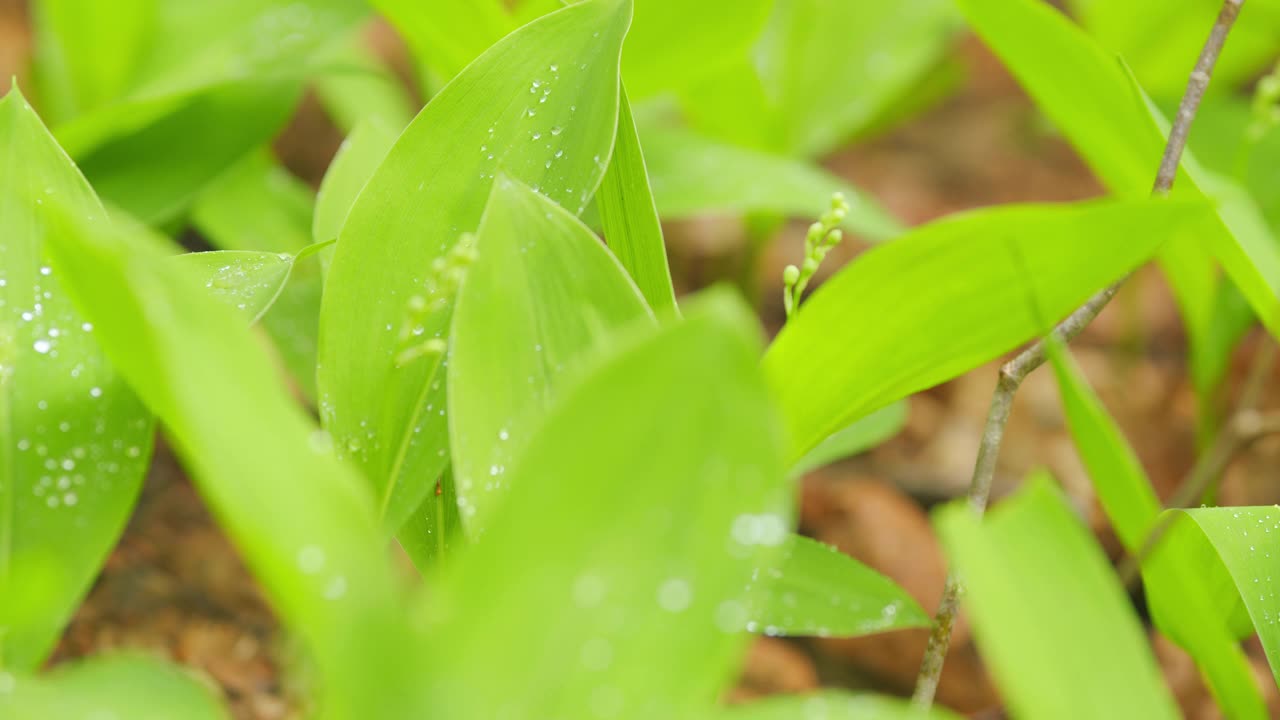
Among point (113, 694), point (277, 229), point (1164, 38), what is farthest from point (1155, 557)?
point (1164, 38)

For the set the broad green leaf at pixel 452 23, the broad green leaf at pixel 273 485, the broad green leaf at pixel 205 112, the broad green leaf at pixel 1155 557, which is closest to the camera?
the broad green leaf at pixel 273 485

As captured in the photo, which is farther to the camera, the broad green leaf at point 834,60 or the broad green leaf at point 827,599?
the broad green leaf at point 834,60

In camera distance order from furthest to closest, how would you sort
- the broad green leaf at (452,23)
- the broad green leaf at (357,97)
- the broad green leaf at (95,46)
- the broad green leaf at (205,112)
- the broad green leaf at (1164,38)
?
the broad green leaf at (1164,38)
the broad green leaf at (357,97)
the broad green leaf at (95,46)
the broad green leaf at (205,112)
the broad green leaf at (452,23)

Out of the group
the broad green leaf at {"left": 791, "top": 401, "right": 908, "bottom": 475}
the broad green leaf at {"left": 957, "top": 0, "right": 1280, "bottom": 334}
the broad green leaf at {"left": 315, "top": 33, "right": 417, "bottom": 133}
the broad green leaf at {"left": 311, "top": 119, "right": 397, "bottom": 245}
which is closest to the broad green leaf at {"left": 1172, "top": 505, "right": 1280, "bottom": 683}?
the broad green leaf at {"left": 957, "top": 0, "right": 1280, "bottom": 334}

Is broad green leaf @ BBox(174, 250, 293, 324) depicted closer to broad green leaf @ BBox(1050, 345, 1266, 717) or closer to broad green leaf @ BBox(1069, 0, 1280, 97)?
broad green leaf @ BBox(1050, 345, 1266, 717)

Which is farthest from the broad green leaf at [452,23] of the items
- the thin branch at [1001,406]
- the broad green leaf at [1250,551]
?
the broad green leaf at [1250,551]

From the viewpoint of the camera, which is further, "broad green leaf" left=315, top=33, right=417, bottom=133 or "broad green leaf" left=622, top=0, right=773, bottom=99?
"broad green leaf" left=315, top=33, right=417, bottom=133

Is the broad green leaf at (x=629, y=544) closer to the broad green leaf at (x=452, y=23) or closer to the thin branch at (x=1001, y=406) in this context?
the thin branch at (x=1001, y=406)

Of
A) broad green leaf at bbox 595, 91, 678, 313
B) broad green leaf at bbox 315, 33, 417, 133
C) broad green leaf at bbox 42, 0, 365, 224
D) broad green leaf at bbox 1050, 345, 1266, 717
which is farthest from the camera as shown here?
broad green leaf at bbox 315, 33, 417, 133
